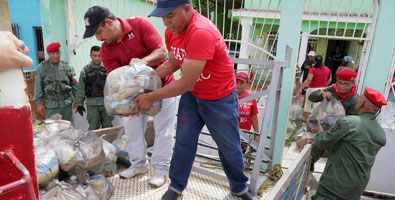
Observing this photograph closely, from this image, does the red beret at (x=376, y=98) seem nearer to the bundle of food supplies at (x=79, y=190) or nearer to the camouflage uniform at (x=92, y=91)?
the bundle of food supplies at (x=79, y=190)

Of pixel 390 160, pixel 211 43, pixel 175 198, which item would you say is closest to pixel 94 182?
pixel 175 198

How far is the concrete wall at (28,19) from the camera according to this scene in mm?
9945

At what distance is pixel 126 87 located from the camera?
193 cm

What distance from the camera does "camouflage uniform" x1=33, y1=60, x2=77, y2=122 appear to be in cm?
430

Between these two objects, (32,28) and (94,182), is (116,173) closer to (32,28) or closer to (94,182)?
(94,182)

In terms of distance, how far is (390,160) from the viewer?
14.6ft

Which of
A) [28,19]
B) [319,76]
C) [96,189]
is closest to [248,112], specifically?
[96,189]

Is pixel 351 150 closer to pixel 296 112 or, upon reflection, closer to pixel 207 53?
pixel 207 53

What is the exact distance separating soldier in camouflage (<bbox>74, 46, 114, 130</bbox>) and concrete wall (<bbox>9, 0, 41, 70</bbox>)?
23.1 ft

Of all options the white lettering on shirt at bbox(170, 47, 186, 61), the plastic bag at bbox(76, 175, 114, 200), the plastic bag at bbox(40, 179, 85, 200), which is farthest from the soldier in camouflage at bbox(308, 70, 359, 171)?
the plastic bag at bbox(40, 179, 85, 200)

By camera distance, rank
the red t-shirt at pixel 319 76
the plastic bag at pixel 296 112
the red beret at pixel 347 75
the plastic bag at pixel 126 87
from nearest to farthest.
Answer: the plastic bag at pixel 126 87 < the red beret at pixel 347 75 < the red t-shirt at pixel 319 76 < the plastic bag at pixel 296 112

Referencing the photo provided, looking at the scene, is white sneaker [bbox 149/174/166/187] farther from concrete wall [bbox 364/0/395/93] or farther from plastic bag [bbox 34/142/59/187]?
concrete wall [bbox 364/0/395/93]

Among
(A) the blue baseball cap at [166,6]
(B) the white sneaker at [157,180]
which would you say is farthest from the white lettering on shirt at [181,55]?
(B) the white sneaker at [157,180]

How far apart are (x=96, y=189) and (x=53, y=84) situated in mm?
2721
